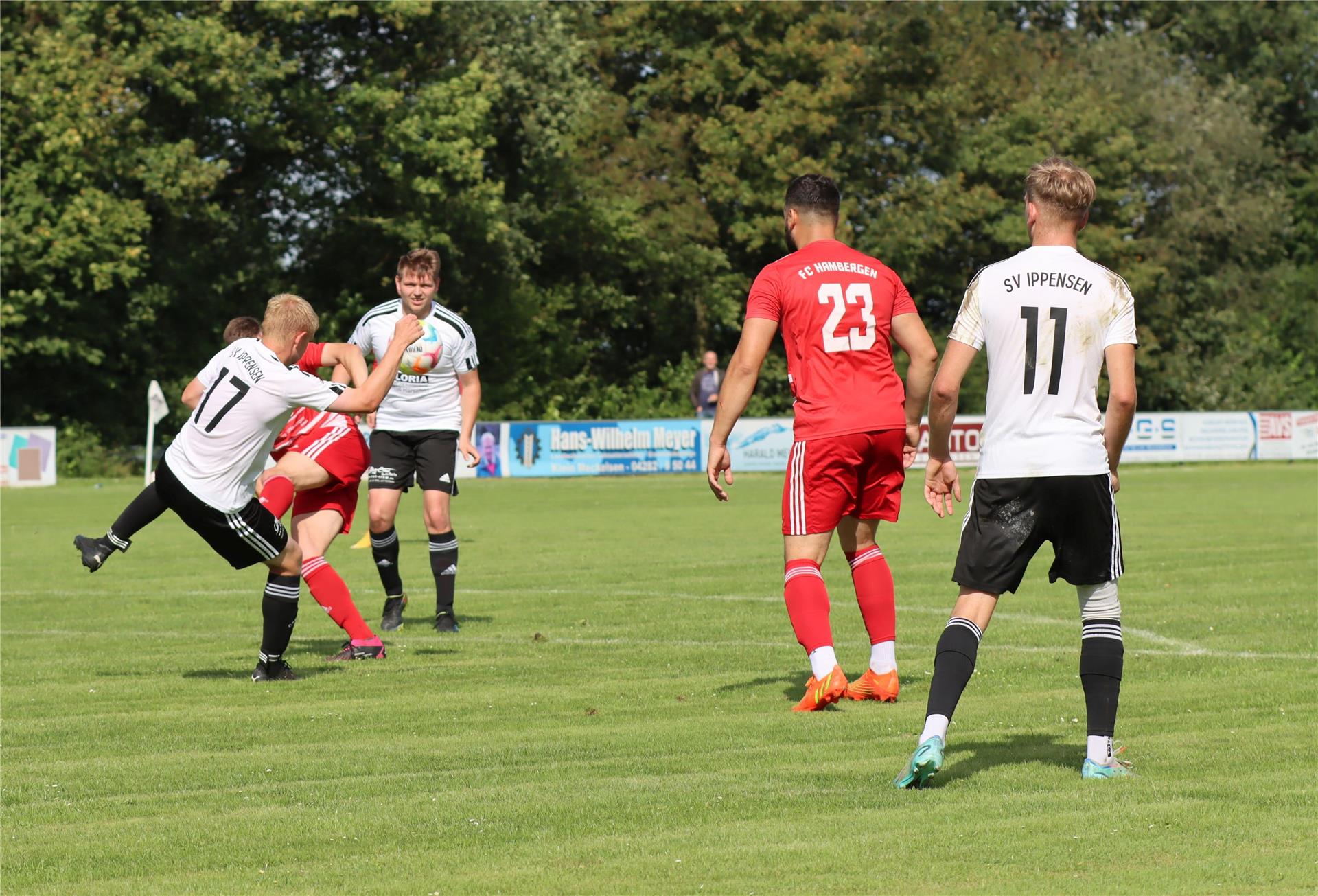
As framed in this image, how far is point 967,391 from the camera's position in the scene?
4931 cm

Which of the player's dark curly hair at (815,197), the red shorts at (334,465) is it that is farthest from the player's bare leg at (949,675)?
the red shorts at (334,465)

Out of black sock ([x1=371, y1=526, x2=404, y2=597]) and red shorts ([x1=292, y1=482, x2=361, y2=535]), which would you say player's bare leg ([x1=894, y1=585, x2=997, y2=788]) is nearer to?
red shorts ([x1=292, y1=482, x2=361, y2=535])

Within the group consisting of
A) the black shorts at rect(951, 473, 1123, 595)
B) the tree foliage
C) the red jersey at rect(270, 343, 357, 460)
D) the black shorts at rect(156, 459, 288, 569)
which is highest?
the tree foliage

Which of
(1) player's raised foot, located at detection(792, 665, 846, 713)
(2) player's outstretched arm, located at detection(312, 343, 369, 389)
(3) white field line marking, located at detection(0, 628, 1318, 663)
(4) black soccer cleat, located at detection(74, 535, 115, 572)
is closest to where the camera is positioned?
(1) player's raised foot, located at detection(792, 665, 846, 713)

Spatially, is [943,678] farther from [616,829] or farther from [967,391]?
[967,391]

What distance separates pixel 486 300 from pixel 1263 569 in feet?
112

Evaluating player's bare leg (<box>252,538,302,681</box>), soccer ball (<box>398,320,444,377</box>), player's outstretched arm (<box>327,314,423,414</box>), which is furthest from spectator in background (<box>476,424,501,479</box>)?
player's outstretched arm (<box>327,314,423,414</box>)

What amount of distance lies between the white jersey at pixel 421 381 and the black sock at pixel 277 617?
94.2 inches

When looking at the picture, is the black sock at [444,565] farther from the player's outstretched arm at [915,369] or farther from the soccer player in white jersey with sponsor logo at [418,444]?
the player's outstretched arm at [915,369]

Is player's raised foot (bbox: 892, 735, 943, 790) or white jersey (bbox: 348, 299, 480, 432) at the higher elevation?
white jersey (bbox: 348, 299, 480, 432)

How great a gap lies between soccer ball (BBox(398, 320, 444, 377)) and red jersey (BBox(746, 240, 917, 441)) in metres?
3.76

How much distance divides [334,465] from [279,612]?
1390 millimetres

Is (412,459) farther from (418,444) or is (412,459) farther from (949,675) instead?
(949,675)

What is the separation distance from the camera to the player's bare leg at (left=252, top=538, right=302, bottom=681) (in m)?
8.40
